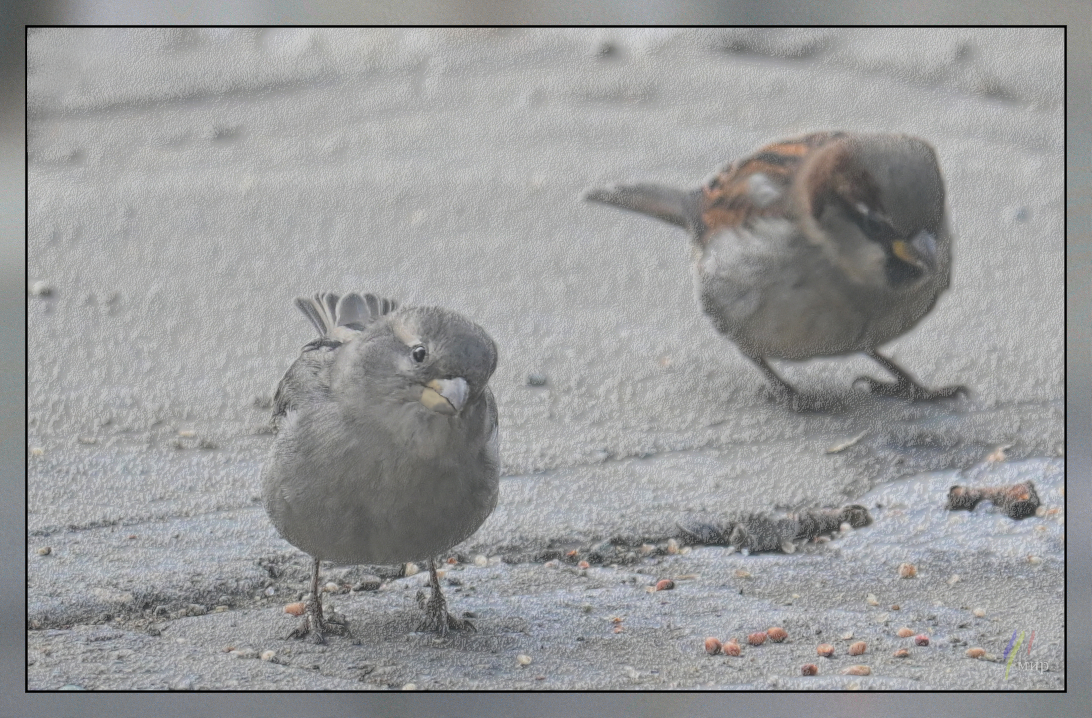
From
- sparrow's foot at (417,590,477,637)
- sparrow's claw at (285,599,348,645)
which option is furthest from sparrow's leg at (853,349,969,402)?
sparrow's claw at (285,599,348,645)

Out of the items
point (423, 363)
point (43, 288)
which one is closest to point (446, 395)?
point (423, 363)

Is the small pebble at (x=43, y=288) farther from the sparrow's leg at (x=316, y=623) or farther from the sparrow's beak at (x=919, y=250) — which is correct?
the sparrow's beak at (x=919, y=250)

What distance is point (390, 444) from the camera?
5.79 feet

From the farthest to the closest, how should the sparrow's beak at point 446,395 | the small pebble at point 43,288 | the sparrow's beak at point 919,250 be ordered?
1. the small pebble at point 43,288
2. the sparrow's beak at point 919,250
3. the sparrow's beak at point 446,395

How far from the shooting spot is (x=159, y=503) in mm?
2049

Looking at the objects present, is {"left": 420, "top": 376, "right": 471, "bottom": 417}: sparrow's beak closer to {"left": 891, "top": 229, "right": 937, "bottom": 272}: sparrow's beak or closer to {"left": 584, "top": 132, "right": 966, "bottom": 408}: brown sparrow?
{"left": 584, "top": 132, "right": 966, "bottom": 408}: brown sparrow

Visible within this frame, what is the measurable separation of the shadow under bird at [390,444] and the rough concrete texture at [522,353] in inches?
7.9

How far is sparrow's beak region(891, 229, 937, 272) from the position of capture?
1.96 metres

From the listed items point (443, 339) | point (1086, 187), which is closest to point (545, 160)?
point (443, 339)

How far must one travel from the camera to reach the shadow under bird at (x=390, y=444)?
67.9 inches

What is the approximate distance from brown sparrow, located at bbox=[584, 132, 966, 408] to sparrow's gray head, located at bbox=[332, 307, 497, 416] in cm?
46

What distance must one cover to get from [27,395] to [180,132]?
539 mm

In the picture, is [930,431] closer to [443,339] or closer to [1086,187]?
[1086,187]

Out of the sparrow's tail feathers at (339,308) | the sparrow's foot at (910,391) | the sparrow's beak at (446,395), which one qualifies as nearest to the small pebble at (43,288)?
the sparrow's tail feathers at (339,308)
